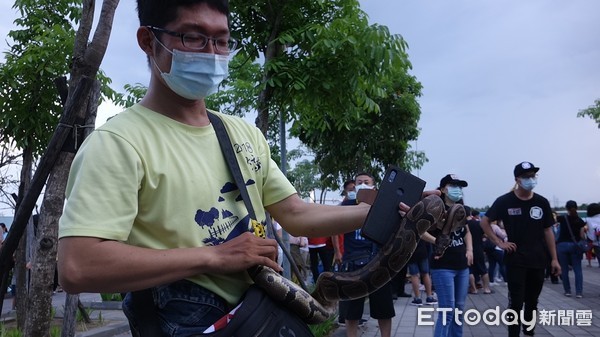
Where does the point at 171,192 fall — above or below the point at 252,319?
above

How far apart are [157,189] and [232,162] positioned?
1.10 ft

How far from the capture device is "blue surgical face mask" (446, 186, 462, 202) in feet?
19.9

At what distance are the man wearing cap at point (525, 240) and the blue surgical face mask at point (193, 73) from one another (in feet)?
20.6

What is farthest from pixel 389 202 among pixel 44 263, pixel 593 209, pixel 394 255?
pixel 593 209

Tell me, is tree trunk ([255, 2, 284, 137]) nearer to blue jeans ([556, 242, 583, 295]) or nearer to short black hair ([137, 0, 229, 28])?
short black hair ([137, 0, 229, 28])

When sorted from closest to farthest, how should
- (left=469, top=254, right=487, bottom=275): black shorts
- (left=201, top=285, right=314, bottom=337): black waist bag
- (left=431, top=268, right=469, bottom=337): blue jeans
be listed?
(left=201, top=285, right=314, bottom=337): black waist bag, (left=431, top=268, right=469, bottom=337): blue jeans, (left=469, top=254, right=487, bottom=275): black shorts

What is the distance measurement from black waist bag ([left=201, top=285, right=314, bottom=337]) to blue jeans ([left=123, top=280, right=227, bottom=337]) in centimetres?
12

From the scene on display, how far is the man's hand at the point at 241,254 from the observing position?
1799 mm

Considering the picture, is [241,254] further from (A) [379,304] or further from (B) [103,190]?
(A) [379,304]

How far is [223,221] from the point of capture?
2.00m

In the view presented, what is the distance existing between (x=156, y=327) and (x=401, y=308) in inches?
424

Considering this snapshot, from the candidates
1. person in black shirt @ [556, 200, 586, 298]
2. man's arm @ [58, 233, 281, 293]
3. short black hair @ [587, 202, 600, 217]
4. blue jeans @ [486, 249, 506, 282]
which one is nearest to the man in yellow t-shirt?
man's arm @ [58, 233, 281, 293]

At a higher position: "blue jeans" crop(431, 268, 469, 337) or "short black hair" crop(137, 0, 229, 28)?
"short black hair" crop(137, 0, 229, 28)

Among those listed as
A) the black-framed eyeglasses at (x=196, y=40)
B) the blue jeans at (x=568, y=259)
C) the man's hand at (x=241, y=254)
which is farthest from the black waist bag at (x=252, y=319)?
the blue jeans at (x=568, y=259)
